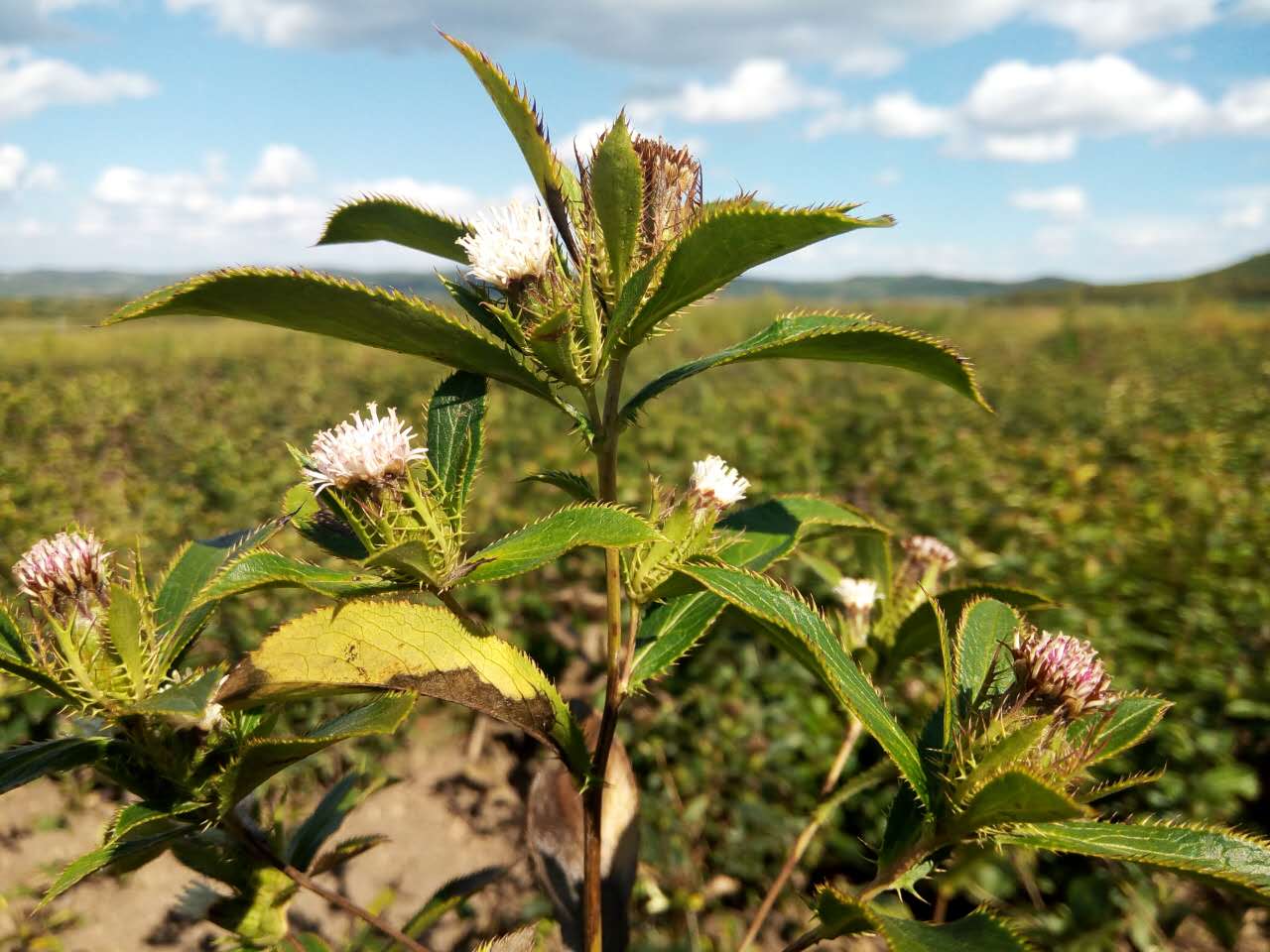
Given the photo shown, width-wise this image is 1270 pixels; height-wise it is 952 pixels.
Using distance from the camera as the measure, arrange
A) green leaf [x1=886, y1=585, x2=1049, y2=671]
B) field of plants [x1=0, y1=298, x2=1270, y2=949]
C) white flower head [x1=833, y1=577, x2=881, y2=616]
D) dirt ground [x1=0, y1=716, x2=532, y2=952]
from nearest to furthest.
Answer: green leaf [x1=886, y1=585, x2=1049, y2=671] < white flower head [x1=833, y1=577, x2=881, y2=616] < field of plants [x1=0, y1=298, x2=1270, y2=949] < dirt ground [x1=0, y1=716, x2=532, y2=952]

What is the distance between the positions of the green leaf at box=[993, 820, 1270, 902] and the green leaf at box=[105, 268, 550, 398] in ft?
2.60

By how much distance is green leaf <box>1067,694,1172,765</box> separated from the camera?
0.95m

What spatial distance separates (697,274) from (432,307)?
276 millimetres

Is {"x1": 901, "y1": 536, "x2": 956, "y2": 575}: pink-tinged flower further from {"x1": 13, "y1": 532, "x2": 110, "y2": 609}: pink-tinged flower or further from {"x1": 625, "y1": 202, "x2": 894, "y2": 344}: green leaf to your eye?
{"x1": 13, "y1": 532, "x2": 110, "y2": 609}: pink-tinged flower

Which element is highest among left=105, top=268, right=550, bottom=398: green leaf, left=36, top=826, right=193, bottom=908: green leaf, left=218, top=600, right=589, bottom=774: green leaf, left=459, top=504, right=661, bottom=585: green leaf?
left=105, top=268, right=550, bottom=398: green leaf

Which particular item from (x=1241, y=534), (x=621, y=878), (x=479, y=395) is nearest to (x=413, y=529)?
(x=479, y=395)

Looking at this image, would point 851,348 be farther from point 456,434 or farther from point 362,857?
point 362,857

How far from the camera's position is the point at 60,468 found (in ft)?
15.8

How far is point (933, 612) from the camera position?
47.9 inches

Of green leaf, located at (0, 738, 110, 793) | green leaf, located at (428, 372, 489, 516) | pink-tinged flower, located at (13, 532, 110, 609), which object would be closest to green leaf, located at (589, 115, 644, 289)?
green leaf, located at (428, 372, 489, 516)

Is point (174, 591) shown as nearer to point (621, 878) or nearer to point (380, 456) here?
point (380, 456)

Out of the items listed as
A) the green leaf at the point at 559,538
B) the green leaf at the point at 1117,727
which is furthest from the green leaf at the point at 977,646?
the green leaf at the point at 559,538

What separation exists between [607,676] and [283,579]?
1.41ft

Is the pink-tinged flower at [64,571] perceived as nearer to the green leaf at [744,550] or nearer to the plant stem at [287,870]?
the plant stem at [287,870]
